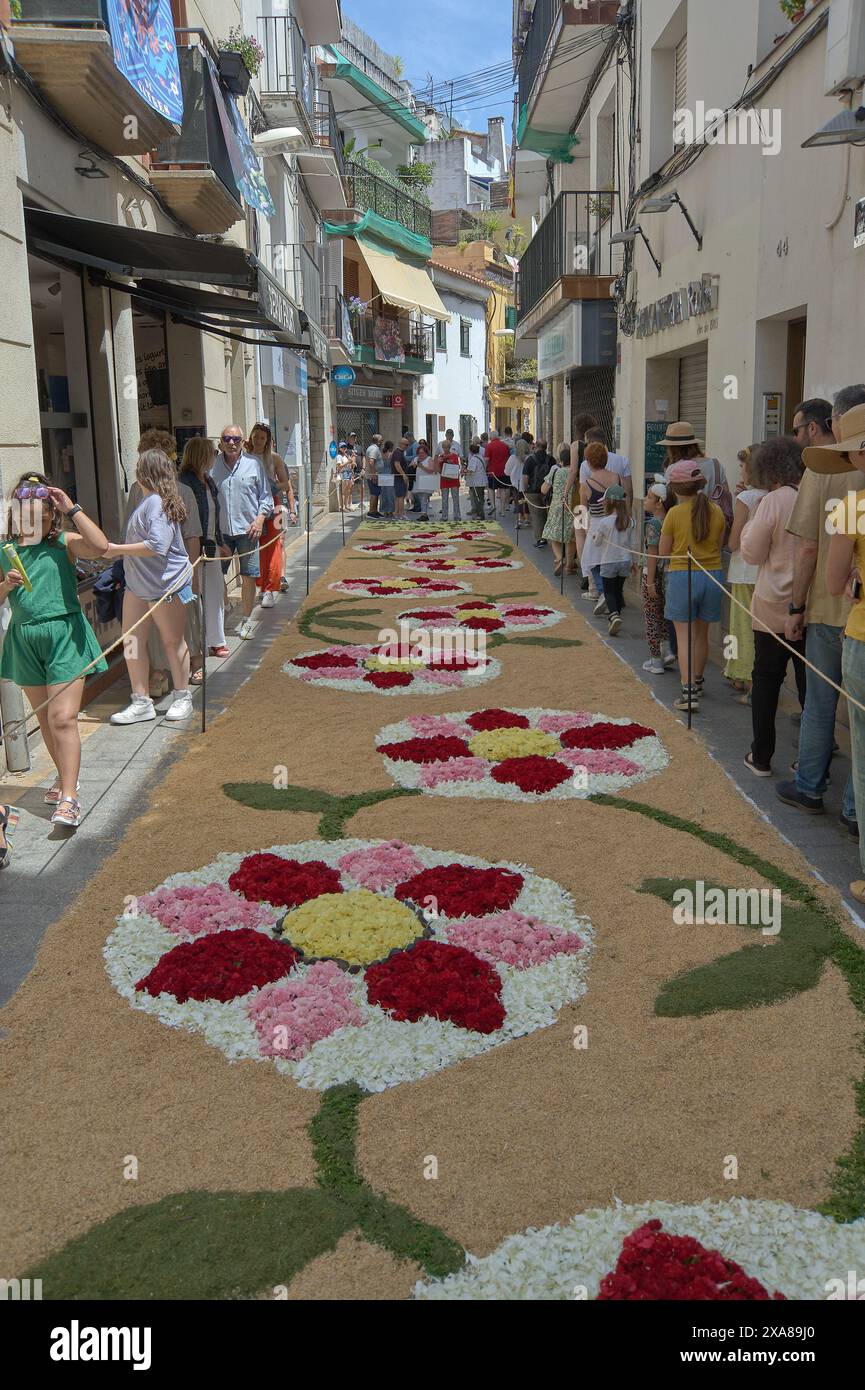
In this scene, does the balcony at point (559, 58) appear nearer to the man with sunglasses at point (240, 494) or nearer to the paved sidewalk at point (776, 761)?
the man with sunglasses at point (240, 494)

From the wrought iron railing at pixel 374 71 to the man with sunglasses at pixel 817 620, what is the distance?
1465 inches

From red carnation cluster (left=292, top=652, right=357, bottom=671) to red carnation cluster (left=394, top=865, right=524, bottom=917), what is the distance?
201 inches

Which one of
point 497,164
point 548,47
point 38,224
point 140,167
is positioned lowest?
point 38,224

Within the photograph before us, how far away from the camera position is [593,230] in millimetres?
20906

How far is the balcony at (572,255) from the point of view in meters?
19.0

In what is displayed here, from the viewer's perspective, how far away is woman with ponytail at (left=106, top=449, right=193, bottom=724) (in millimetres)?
7992

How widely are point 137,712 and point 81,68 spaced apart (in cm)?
467

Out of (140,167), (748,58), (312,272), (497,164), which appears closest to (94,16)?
(140,167)

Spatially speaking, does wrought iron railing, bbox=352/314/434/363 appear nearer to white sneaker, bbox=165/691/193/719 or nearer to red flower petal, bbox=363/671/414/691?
red flower petal, bbox=363/671/414/691

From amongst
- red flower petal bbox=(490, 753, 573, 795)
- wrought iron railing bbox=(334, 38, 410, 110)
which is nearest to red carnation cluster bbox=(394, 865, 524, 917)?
red flower petal bbox=(490, 753, 573, 795)
